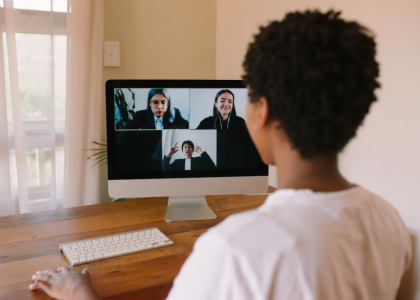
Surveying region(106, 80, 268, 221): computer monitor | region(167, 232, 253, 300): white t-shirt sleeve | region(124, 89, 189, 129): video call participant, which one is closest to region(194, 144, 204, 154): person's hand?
region(106, 80, 268, 221): computer monitor

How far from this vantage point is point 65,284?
821 millimetres

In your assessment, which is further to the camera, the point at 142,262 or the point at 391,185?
the point at 391,185

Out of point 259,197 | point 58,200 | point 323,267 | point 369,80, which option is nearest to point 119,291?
point 323,267

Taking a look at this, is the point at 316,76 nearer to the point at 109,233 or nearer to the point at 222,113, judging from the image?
the point at 222,113

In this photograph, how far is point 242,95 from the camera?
4.20 ft

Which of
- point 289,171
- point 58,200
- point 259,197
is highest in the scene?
point 289,171

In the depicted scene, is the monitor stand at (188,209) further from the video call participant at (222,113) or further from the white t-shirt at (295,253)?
the white t-shirt at (295,253)

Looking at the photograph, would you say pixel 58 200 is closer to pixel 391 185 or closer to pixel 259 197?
pixel 259 197

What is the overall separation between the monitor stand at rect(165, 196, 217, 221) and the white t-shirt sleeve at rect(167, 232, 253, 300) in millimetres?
770

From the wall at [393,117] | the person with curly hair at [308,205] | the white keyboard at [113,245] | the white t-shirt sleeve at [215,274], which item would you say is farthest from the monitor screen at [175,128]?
the white t-shirt sleeve at [215,274]

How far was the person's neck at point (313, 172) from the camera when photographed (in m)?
0.57

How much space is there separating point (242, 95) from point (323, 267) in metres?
0.89

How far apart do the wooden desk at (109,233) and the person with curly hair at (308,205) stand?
Result: 1.26ft

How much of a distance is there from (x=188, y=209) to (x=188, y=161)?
196 millimetres
